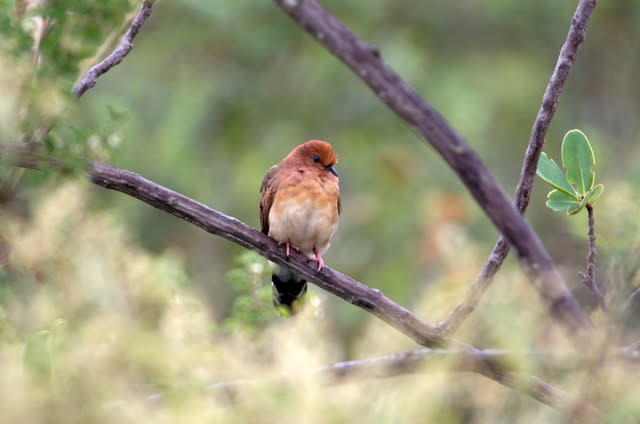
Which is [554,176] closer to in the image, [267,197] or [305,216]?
[305,216]

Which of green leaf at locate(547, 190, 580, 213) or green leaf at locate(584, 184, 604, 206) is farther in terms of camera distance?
green leaf at locate(547, 190, 580, 213)

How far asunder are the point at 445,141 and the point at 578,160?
3.32 ft

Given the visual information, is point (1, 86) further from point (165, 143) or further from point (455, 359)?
point (165, 143)

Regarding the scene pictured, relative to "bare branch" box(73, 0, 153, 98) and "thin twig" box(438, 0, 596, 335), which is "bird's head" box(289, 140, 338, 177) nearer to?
"thin twig" box(438, 0, 596, 335)

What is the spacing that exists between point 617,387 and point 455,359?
399mm

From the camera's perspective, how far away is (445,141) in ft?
4.44

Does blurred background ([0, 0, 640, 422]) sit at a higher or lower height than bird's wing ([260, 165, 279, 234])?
higher

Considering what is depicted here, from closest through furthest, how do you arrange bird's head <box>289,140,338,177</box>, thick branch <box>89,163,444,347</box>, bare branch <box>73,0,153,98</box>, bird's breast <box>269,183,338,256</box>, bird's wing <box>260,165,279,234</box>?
thick branch <box>89,163,444,347</box> → bare branch <box>73,0,153,98</box> → bird's breast <box>269,183,338,256</box> → bird's wing <box>260,165,279,234</box> → bird's head <box>289,140,338,177</box>

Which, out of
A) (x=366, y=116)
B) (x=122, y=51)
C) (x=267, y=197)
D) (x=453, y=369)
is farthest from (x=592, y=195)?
(x=366, y=116)

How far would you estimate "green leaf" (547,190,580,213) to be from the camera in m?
2.22

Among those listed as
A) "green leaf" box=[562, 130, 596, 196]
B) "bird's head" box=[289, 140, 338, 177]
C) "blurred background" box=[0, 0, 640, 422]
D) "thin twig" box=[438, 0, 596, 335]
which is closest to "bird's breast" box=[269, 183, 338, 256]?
"bird's head" box=[289, 140, 338, 177]

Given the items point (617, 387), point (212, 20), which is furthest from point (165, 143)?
point (617, 387)

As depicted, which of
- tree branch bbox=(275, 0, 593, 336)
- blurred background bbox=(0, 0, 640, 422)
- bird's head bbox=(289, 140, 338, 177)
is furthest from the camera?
blurred background bbox=(0, 0, 640, 422)

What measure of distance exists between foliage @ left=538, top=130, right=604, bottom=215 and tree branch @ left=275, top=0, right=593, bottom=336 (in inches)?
35.9
